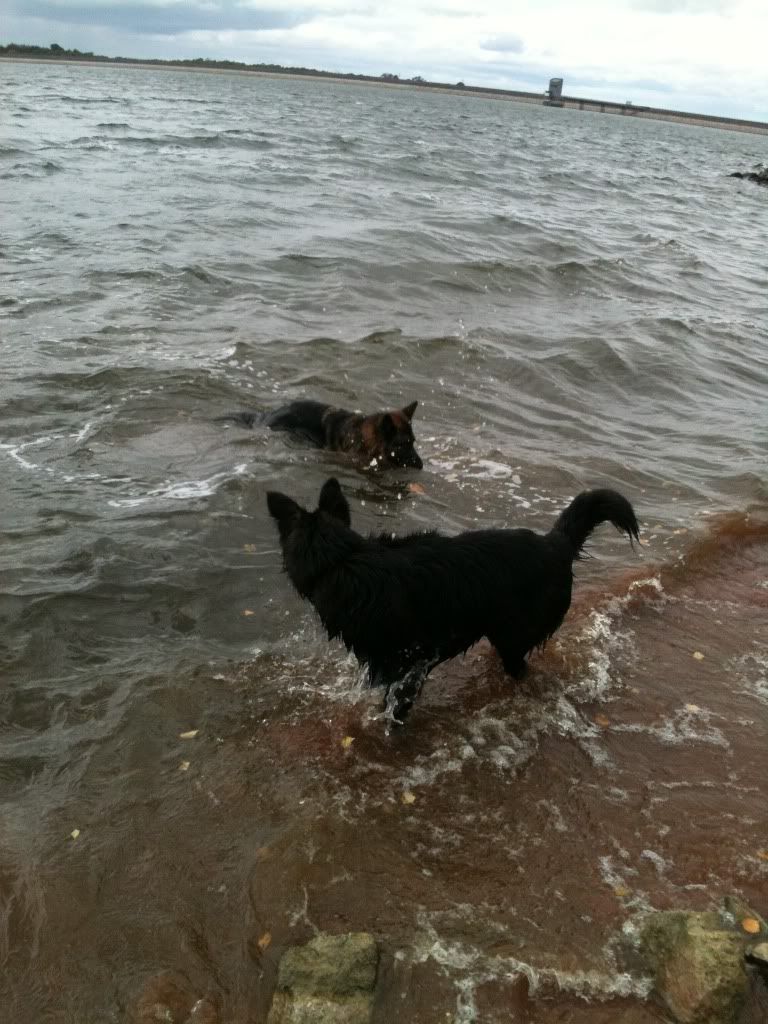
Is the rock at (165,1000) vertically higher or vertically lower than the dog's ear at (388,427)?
lower

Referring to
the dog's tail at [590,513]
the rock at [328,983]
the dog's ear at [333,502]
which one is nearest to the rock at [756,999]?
the rock at [328,983]

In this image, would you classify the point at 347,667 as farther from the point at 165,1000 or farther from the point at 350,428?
the point at 350,428

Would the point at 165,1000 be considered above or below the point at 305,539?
below

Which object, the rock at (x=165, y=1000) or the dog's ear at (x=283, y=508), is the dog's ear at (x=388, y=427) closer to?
the dog's ear at (x=283, y=508)

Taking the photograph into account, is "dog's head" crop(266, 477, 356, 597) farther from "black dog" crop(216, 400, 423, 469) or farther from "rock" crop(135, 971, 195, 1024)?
"black dog" crop(216, 400, 423, 469)

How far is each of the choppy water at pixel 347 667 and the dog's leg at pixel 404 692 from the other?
13cm

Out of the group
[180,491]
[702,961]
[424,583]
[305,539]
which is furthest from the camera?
[180,491]

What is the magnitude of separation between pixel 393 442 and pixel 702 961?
18.0 feet

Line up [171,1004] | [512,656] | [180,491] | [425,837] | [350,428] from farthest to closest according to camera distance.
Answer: [350,428] → [180,491] → [512,656] → [425,837] → [171,1004]

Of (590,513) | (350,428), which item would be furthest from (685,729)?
(350,428)

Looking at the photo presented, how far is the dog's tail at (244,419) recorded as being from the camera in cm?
853

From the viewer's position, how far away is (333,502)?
4168mm

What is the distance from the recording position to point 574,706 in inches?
179

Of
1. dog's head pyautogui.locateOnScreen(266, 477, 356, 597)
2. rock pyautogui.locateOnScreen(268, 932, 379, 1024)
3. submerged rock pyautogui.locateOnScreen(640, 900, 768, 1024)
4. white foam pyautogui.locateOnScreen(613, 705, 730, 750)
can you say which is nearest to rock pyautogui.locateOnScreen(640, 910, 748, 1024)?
submerged rock pyautogui.locateOnScreen(640, 900, 768, 1024)
